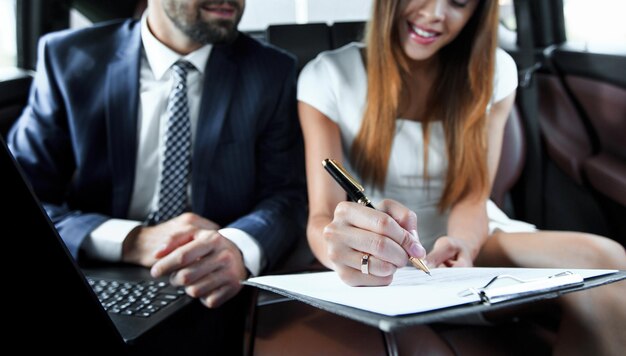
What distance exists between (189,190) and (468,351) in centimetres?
45

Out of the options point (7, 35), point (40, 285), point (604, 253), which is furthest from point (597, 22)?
point (7, 35)

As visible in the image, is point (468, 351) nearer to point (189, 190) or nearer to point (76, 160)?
point (189, 190)

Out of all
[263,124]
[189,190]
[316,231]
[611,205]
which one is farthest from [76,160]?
[611,205]

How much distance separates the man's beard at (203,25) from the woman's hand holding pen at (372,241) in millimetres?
386

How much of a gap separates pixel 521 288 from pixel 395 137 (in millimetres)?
480

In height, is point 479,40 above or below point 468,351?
above

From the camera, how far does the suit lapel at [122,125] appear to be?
0.88 meters

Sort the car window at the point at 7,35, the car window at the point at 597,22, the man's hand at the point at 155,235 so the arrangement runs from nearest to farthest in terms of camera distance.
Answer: the man's hand at the point at 155,235 < the car window at the point at 597,22 < the car window at the point at 7,35

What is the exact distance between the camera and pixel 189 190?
90 cm

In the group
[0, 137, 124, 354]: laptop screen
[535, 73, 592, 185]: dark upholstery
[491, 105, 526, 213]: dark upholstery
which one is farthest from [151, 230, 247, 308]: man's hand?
[535, 73, 592, 185]: dark upholstery

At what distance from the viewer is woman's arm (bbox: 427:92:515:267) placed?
29.9 inches

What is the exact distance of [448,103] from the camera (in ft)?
2.96

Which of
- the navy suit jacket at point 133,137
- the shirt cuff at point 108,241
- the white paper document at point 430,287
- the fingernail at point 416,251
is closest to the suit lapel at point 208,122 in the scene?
the navy suit jacket at point 133,137

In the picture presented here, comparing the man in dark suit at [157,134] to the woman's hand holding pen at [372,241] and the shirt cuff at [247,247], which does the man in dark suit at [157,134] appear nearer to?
the shirt cuff at [247,247]
